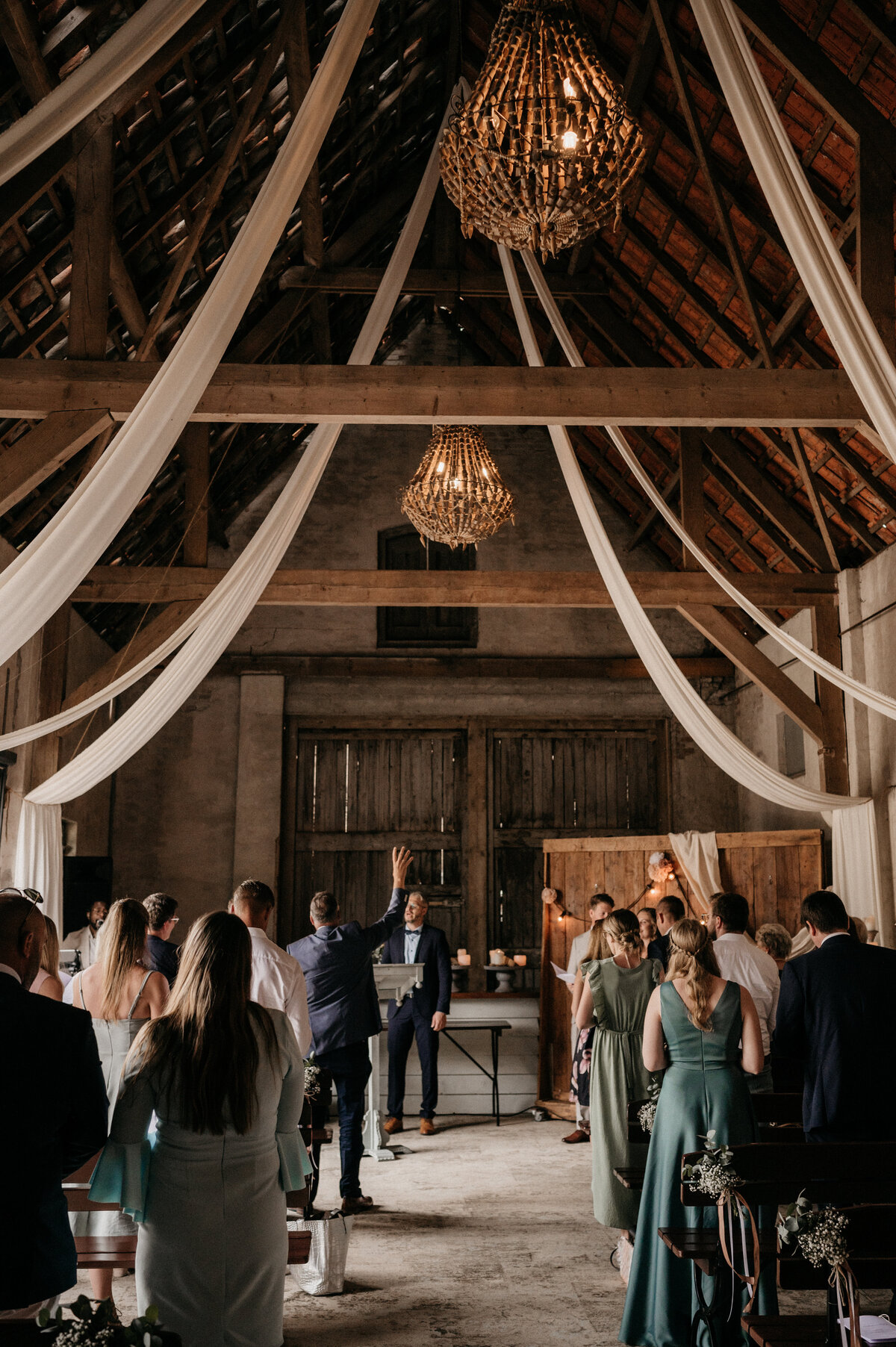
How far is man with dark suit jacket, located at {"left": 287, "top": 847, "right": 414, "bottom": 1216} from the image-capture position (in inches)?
230

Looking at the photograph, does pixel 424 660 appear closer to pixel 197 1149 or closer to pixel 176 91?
pixel 176 91

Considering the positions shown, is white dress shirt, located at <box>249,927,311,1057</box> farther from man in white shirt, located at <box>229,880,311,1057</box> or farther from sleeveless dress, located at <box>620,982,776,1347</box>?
sleeveless dress, located at <box>620,982,776,1347</box>

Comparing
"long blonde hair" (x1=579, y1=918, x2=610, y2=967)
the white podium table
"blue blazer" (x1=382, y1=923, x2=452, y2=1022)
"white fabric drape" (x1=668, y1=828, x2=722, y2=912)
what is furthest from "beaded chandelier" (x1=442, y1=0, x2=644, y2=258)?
"white fabric drape" (x1=668, y1=828, x2=722, y2=912)

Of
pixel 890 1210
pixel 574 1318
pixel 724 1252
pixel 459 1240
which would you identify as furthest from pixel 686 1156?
pixel 459 1240

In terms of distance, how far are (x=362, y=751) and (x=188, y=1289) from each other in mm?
9864

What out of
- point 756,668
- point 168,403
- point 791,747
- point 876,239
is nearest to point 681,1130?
point 168,403

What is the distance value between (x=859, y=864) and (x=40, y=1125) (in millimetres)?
7260

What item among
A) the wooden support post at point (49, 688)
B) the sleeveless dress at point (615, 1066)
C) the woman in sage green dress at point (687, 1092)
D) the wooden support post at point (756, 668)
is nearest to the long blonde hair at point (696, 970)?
the woman in sage green dress at point (687, 1092)

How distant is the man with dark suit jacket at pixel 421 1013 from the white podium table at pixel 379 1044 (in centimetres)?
15

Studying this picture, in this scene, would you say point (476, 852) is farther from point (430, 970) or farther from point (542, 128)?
point (542, 128)

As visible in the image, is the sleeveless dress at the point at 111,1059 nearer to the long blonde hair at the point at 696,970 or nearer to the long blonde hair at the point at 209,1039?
the long blonde hair at the point at 209,1039

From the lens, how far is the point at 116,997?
3947 millimetres

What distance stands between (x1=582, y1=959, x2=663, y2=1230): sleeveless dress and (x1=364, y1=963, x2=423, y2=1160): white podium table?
6.75 ft

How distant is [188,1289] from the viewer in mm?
2531
